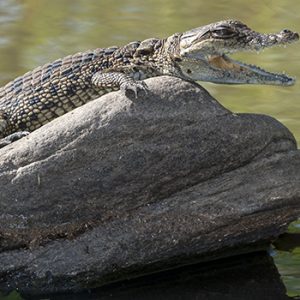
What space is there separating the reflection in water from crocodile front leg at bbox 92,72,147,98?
3.97 ft

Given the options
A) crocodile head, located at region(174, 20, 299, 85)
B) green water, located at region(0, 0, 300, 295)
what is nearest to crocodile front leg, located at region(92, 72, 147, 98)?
crocodile head, located at region(174, 20, 299, 85)

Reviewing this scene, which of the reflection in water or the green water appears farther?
the green water

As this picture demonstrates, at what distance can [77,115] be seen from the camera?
664 centimetres

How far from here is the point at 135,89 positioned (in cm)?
667

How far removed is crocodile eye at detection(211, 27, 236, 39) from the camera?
7191 mm

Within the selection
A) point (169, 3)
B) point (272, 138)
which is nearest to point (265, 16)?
point (169, 3)

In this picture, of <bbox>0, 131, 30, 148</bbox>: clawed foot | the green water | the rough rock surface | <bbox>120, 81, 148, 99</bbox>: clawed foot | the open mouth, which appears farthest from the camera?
the green water

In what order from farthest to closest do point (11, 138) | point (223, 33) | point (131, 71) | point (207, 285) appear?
point (131, 71) → point (223, 33) → point (11, 138) → point (207, 285)

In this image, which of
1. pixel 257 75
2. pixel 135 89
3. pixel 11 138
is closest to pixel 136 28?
pixel 257 75

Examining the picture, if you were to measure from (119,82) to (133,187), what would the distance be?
3.12ft

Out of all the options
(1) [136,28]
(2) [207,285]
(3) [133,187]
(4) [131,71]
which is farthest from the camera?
(1) [136,28]

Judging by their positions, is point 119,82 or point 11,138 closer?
point 11,138

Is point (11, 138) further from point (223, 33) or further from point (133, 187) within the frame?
point (223, 33)

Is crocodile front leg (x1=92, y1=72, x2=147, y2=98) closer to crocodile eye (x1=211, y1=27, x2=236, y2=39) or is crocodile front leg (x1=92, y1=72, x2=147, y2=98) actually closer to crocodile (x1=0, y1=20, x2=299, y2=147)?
crocodile (x1=0, y1=20, x2=299, y2=147)
